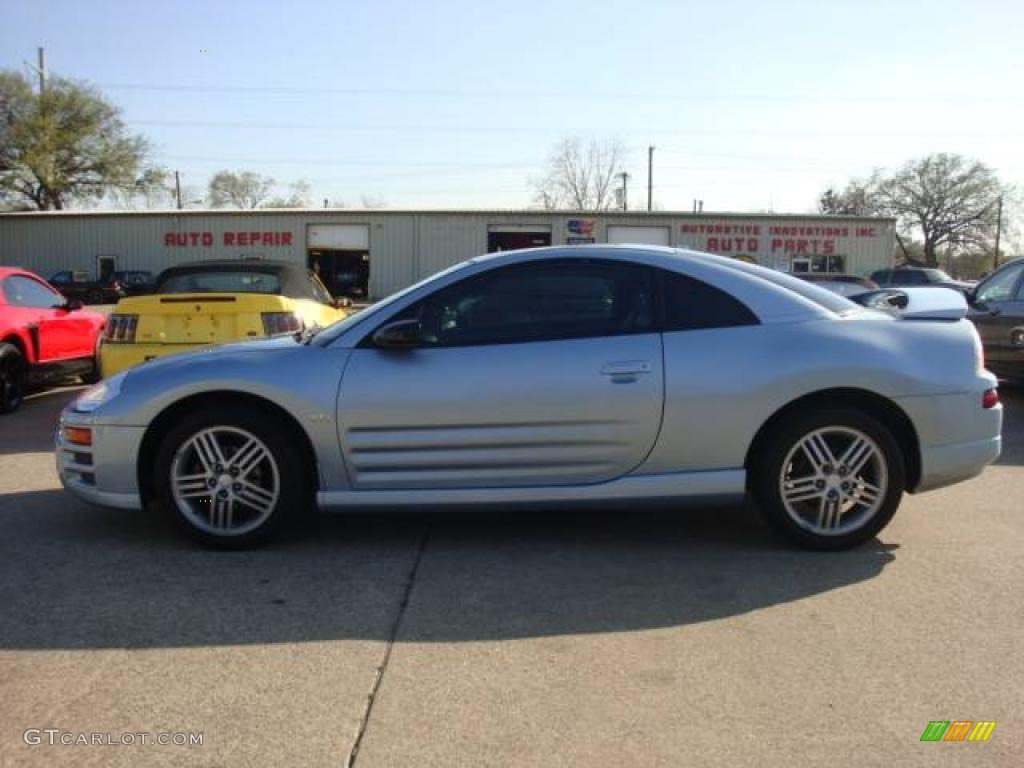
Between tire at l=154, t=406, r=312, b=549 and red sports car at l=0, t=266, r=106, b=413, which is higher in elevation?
red sports car at l=0, t=266, r=106, b=413

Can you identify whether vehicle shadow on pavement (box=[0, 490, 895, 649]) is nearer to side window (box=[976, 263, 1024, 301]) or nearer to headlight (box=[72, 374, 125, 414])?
headlight (box=[72, 374, 125, 414])

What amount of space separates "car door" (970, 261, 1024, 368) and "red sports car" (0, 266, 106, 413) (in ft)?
33.4

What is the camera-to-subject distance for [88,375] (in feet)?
34.0

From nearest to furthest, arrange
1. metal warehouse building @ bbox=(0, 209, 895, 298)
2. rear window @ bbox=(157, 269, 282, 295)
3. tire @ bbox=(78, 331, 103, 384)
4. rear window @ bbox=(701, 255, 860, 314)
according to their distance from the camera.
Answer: rear window @ bbox=(701, 255, 860, 314), rear window @ bbox=(157, 269, 282, 295), tire @ bbox=(78, 331, 103, 384), metal warehouse building @ bbox=(0, 209, 895, 298)

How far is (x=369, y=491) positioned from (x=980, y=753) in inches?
109

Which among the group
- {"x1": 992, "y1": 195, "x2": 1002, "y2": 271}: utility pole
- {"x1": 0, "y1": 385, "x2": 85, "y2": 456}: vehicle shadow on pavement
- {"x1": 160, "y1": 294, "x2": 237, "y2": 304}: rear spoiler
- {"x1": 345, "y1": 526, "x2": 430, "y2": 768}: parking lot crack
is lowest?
{"x1": 345, "y1": 526, "x2": 430, "y2": 768}: parking lot crack

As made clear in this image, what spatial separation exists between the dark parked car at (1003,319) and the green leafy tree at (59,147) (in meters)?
50.4

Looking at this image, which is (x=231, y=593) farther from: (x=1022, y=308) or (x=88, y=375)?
(x=1022, y=308)

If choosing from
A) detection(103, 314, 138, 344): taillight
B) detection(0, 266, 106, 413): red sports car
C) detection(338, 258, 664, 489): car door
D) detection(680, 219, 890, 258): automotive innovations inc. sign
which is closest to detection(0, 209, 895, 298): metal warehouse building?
detection(680, 219, 890, 258): automotive innovations inc. sign

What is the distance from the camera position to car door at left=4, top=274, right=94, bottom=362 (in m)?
8.94

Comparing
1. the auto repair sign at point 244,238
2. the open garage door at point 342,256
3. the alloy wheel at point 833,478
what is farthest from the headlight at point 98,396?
the auto repair sign at point 244,238

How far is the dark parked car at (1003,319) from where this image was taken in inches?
354

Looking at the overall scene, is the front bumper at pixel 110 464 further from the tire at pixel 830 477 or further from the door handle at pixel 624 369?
the tire at pixel 830 477

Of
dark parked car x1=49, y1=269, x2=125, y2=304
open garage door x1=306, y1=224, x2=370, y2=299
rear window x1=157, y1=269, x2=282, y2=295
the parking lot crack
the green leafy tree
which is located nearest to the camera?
the parking lot crack
